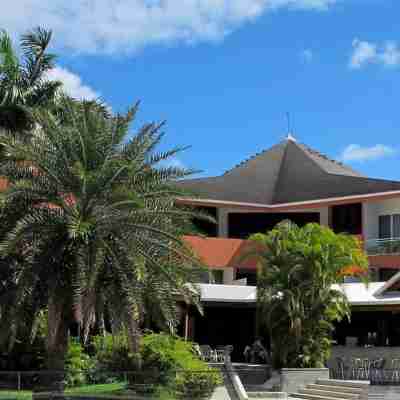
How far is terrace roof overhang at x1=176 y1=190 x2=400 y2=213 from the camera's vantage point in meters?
43.0

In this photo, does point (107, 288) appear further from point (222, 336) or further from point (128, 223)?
point (222, 336)

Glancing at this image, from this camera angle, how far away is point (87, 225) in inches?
890

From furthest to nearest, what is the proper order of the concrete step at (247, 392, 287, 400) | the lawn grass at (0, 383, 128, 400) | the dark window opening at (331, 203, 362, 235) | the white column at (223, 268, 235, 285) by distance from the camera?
1. the dark window opening at (331, 203, 362, 235)
2. the white column at (223, 268, 235, 285)
3. the concrete step at (247, 392, 287, 400)
4. the lawn grass at (0, 383, 128, 400)

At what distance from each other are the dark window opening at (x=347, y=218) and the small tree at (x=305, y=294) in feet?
42.5

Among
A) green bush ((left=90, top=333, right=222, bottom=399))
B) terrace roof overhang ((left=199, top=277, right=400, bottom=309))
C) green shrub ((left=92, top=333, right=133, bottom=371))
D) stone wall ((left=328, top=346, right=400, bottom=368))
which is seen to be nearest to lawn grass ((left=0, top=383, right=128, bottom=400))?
green bush ((left=90, top=333, right=222, bottom=399))

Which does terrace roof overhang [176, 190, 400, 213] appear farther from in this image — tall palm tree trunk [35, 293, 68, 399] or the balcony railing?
tall palm tree trunk [35, 293, 68, 399]

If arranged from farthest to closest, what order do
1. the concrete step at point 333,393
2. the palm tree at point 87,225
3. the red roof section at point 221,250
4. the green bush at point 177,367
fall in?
the red roof section at point 221,250, the concrete step at point 333,393, the green bush at point 177,367, the palm tree at point 87,225

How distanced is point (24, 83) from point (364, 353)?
681 inches

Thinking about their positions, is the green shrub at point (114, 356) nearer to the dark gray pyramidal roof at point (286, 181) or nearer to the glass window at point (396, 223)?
the dark gray pyramidal roof at point (286, 181)

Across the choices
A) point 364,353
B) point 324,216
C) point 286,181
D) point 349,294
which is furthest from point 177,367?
point 286,181

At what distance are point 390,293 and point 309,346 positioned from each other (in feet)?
19.6

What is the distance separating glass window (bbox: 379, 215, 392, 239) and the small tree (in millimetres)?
12975

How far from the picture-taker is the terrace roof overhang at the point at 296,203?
43031 millimetres

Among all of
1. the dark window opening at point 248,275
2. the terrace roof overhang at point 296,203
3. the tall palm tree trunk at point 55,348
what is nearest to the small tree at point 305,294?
the tall palm tree trunk at point 55,348
